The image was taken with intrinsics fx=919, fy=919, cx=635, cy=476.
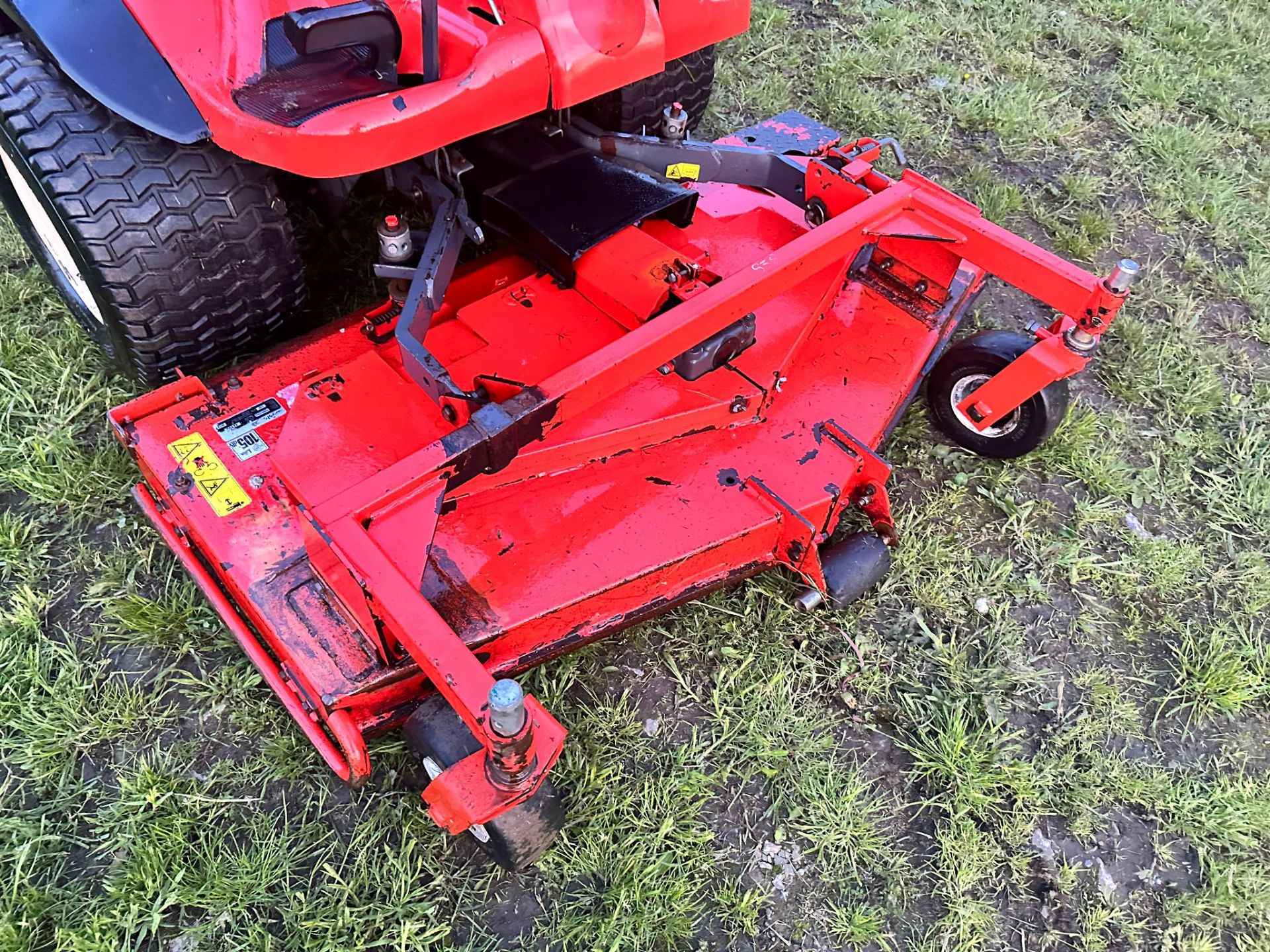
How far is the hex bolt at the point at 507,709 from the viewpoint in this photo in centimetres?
146

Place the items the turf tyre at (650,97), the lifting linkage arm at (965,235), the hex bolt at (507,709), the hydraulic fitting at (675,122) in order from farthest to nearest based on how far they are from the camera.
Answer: the turf tyre at (650,97)
the hydraulic fitting at (675,122)
the lifting linkage arm at (965,235)
the hex bolt at (507,709)

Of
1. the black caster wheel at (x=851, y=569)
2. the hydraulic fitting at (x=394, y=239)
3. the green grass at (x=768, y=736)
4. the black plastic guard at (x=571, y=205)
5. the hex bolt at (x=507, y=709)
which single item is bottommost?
the green grass at (x=768, y=736)

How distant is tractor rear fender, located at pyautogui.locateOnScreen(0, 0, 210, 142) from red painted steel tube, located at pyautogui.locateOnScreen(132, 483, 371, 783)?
93 centimetres

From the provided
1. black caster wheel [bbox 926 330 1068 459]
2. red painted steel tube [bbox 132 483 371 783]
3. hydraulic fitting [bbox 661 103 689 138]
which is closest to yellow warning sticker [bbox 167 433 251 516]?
red painted steel tube [bbox 132 483 371 783]

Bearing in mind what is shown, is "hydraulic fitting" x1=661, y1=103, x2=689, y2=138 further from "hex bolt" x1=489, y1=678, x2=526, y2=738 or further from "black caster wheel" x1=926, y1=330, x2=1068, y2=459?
"hex bolt" x1=489, y1=678, x2=526, y2=738

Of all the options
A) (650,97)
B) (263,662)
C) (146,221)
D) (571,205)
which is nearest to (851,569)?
(571,205)

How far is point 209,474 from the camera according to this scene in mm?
2254

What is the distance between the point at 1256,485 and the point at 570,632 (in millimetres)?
2368

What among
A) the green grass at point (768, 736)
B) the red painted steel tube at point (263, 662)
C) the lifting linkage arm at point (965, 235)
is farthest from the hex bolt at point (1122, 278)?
the red painted steel tube at point (263, 662)

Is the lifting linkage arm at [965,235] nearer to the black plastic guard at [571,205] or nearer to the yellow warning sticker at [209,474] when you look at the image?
the black plastic guard at [571,205]

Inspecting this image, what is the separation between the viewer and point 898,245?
2.81m

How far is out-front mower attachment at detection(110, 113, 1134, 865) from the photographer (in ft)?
6.46

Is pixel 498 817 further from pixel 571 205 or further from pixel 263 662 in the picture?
pixel 571 205

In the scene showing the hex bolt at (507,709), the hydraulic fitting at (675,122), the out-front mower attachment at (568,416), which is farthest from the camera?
the hydraulic fitting at (675,122)
